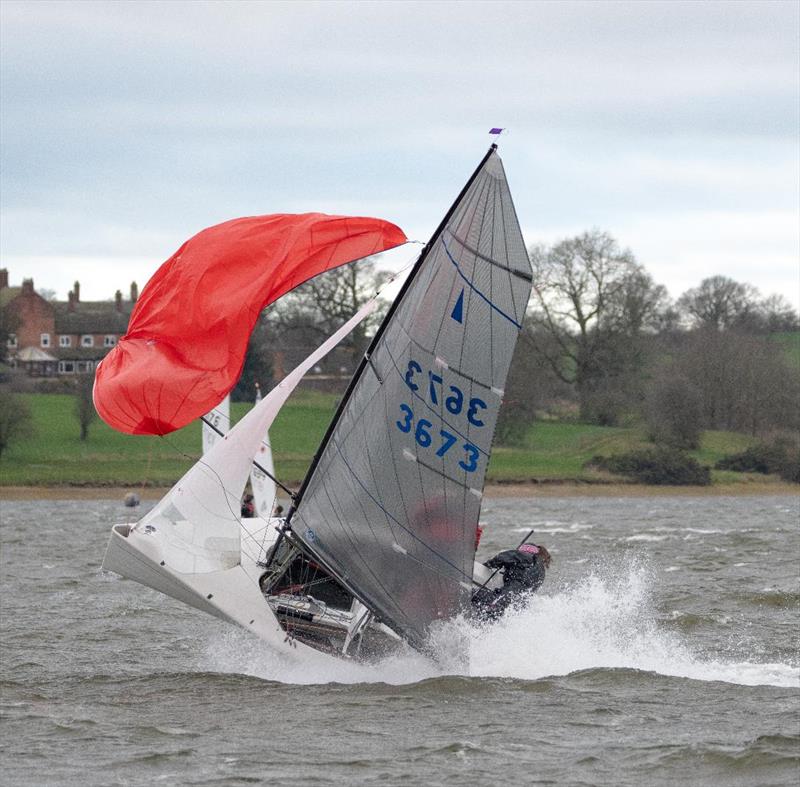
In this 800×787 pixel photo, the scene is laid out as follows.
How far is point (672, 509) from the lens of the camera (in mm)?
41438

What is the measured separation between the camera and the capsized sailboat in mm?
11984

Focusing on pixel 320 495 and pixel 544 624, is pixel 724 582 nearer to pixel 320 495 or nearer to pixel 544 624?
pixel 544 624

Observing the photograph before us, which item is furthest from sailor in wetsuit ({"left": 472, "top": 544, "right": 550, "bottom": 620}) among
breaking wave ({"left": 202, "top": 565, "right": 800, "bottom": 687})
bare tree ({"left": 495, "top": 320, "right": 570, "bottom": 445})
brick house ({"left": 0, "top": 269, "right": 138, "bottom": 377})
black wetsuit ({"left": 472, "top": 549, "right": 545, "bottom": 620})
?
brick house ({"left": 0, "top": 269, "right": 138, "bottom": 377})

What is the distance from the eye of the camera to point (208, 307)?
13.0 m

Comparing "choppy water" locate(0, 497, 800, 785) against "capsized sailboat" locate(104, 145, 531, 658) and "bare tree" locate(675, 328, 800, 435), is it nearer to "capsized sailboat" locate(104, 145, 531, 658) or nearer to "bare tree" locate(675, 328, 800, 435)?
"capsized sailboat" locate(104, 145, 531, 658)

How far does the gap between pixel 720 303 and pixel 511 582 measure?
70.1 metres

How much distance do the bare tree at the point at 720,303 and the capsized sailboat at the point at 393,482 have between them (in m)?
70.0

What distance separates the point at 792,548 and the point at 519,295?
53.4 ft

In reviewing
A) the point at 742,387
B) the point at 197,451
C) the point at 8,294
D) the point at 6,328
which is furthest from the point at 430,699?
the point at 8,294

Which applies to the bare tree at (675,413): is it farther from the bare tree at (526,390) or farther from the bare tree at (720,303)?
the bare tree at (720,303)

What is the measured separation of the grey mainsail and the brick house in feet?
232

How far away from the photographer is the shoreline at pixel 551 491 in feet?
149

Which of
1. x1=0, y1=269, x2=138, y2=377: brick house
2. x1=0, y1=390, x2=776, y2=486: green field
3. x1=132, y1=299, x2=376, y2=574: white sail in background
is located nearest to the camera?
x1=132, y1=299, x2=376, y2=574: white sail in background

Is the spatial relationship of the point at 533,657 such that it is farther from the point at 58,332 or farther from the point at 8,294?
the point at 8,294
